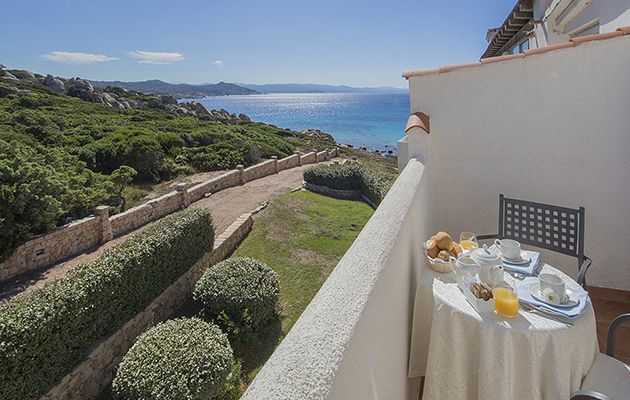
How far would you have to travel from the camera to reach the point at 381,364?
1812mm

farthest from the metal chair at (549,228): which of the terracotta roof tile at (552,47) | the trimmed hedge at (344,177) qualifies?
the trimmed hedge at (344,177)

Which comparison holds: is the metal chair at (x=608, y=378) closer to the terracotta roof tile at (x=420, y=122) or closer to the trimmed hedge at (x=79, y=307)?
the terracotta roof tile at (x=420, y=122)

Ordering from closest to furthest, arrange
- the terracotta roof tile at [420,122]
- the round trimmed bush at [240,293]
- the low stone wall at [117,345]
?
the terracotta roof tile at [420,122], the low stone wall at [117,345], the round trimmed bush at [240,293]

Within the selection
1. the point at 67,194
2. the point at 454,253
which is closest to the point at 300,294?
the point at 454,253

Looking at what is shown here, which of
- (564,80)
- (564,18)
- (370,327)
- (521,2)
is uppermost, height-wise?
(521,2)

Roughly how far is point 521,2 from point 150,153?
17.3 meters

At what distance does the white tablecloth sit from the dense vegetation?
10139 mm

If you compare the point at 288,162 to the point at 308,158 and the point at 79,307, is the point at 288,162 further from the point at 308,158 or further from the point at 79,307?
the point at 79,307

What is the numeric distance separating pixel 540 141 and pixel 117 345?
7811mm

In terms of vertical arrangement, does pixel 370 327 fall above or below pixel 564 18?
below

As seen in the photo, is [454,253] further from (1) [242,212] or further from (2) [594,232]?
(1) [242,212]

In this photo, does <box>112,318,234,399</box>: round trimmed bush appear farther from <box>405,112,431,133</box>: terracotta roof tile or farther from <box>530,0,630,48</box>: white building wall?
<box>530,0,630,48</box>: white building wall

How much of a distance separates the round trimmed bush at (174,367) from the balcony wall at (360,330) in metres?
3.16

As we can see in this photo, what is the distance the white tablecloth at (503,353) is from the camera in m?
2.04
